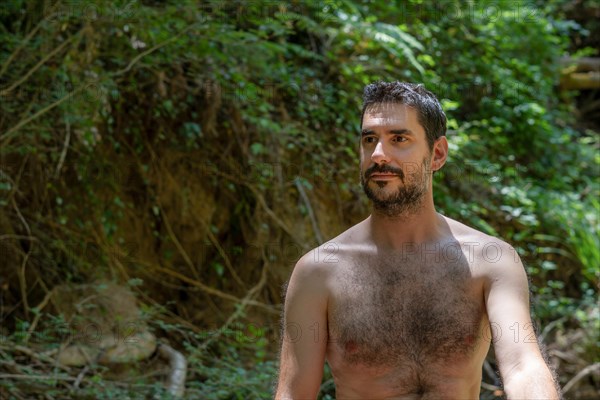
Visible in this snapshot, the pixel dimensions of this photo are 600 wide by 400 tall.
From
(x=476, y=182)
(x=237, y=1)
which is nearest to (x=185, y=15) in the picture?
(x=237, y=1)

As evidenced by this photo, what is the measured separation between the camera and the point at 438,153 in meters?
2.31

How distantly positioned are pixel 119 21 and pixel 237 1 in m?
0.76

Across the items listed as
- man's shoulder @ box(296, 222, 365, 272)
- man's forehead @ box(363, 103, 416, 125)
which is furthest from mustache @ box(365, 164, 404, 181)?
man's shoulder @ box(296, 222, 365, 272)

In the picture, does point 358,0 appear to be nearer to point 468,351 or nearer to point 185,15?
point 185,15

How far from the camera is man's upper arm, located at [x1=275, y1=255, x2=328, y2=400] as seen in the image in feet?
7.29

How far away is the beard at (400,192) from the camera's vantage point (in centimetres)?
219

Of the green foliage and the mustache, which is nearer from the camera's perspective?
the mustache

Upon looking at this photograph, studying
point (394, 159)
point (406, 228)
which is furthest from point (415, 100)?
point (406, 228)

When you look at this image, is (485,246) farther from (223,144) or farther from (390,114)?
(223,144)

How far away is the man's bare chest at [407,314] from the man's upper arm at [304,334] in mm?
40

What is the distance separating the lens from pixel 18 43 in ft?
14.9

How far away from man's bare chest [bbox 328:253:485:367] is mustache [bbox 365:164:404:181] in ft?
0.88

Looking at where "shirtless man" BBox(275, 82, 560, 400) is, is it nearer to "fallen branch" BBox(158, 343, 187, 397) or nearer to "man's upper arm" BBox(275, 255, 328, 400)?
"man's upper arm" BBox(275, 255, 328, 400)

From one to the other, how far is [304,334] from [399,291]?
29 cm
